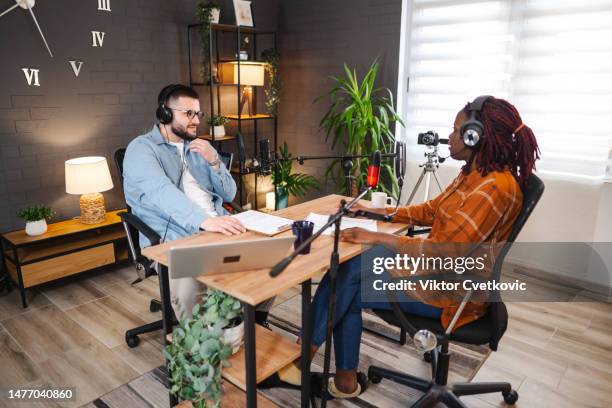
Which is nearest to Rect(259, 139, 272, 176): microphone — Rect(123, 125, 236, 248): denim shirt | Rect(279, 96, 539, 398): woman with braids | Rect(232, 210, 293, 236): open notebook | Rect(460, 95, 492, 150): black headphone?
Rect(232, 210, 293, 236): open notebook

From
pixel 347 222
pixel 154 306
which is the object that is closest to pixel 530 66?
pixel 347 222

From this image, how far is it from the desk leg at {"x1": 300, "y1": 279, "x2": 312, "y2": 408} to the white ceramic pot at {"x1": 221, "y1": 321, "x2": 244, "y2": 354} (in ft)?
0.77

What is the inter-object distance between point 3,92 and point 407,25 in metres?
3.04

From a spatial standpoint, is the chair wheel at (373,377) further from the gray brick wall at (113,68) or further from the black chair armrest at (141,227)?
the gray brick wall at (113,68)

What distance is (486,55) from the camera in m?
3.29

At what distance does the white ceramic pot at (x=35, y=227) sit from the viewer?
290 centimetres

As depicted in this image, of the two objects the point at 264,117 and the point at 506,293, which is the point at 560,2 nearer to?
the point at 506,293

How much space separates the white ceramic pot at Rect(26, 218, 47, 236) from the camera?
290cm

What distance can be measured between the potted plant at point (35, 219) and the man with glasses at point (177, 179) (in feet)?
3.29

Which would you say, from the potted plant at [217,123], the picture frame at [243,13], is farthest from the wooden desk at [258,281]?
the picture frame at [243,13]

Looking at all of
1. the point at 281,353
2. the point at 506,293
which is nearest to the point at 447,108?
the point at 506,293

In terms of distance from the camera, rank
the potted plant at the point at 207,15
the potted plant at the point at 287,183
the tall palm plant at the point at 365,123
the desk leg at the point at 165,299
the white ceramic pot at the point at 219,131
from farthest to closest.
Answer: the potted plant at the point at 287,183 → the white ceramic pot at the point at 219,131 → the potted plant at the point at 207,15 → the tall palm plant at the point at 365,123 → the desk leg at the point at 165,299

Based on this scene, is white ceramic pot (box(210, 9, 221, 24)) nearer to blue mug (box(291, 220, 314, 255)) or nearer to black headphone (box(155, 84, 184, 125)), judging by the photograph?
black headphone (box(155, 84, 184, 125))

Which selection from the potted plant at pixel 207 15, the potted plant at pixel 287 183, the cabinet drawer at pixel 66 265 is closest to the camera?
the cabinet drawer at pixel 66 265
